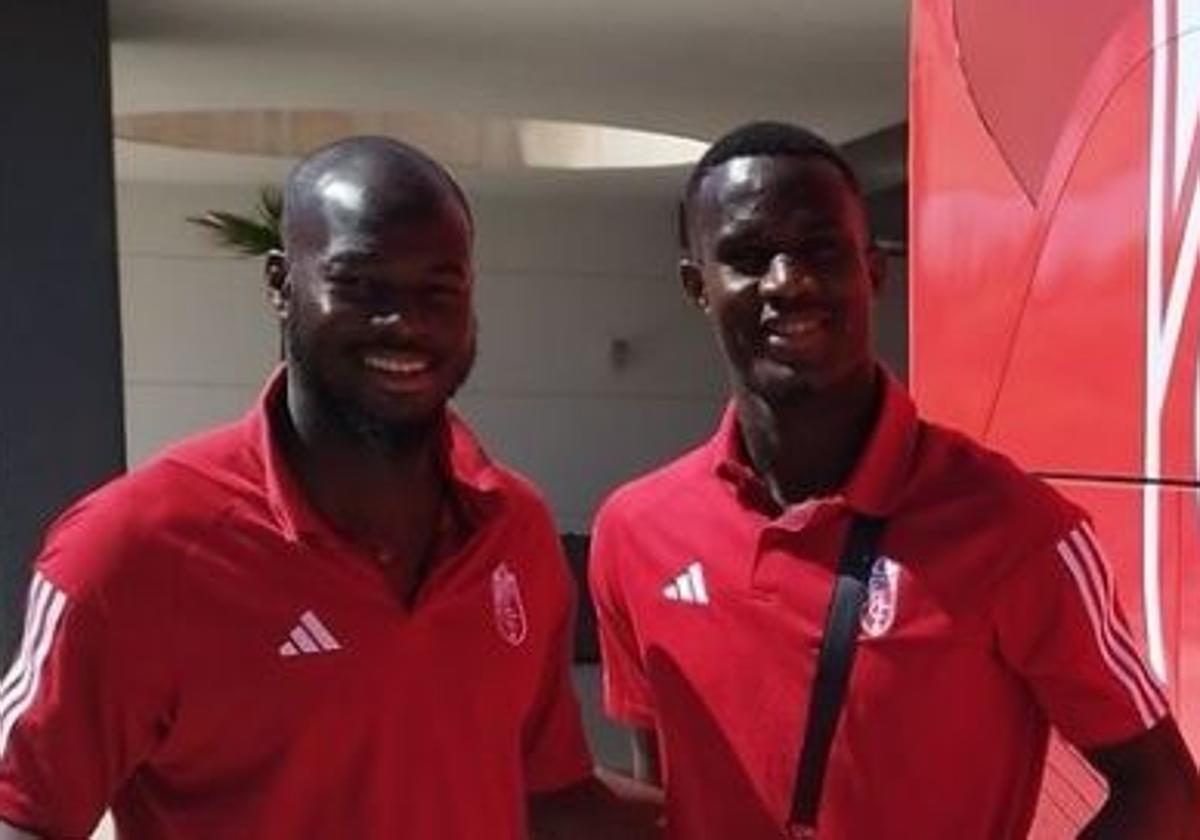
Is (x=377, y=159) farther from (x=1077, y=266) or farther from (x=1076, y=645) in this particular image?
(x=1077, y=266)

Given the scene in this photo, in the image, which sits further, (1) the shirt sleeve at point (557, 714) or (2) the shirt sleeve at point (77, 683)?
(1) the shirt sleeve at point (557, 714)

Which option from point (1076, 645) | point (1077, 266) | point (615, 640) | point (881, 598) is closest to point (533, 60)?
point (1077, 266)

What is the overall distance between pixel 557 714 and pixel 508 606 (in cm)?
22

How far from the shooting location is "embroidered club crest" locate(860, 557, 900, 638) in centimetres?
211

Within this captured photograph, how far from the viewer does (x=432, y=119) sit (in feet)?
40.4

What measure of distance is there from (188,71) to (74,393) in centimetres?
250

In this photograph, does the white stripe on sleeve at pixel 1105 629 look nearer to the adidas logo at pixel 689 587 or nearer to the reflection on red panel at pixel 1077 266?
the reflection on red panel at pixel 1077 266

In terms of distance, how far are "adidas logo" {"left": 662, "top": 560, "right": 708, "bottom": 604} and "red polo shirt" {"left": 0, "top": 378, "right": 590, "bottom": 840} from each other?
8.1 inches

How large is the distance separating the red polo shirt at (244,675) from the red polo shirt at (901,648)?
0.24 meters

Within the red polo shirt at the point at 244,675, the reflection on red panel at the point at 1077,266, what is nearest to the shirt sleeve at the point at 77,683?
the red polo shirt at the point at 244,675

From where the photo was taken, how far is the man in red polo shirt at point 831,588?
2.06m

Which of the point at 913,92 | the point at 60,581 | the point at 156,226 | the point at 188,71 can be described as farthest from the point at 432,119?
the point at 60,581

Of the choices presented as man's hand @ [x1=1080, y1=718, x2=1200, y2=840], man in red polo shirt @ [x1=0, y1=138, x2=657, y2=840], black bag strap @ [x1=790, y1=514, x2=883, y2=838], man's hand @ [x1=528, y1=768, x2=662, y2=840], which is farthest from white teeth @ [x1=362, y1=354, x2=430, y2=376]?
man's hand @ [x1=1080, y1=718, x2=1200, y2=840]

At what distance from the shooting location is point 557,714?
241 centimetres
